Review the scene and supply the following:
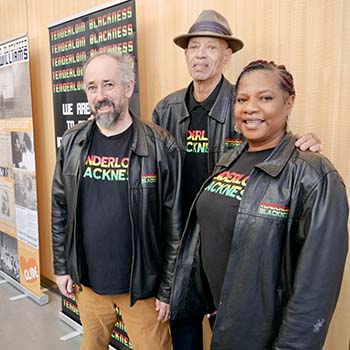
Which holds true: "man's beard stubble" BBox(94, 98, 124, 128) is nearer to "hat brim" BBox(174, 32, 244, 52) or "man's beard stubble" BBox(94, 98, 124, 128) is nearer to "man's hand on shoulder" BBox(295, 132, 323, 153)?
"hat brim" BBox(174, 32, 244, 52)

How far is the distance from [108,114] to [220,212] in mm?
687

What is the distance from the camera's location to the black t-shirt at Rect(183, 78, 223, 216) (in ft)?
6.05

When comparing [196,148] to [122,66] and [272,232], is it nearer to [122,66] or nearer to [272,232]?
[122,66]

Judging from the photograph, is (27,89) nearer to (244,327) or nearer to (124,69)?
(124,69)

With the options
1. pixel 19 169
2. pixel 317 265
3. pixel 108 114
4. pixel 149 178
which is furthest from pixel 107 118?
pixel 19 169

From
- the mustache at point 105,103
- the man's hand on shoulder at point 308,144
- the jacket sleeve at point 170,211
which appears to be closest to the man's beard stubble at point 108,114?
the mustache at point 105,103

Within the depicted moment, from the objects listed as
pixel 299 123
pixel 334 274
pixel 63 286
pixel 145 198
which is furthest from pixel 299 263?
pixel 63 286

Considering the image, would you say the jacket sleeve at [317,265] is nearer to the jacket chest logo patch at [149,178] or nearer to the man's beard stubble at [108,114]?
the jacket chest logo patch at [149,178]

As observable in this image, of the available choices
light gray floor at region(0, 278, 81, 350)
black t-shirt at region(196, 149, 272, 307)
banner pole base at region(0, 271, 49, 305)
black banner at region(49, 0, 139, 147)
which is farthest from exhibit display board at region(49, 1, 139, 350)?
black t-shirt at region(196, 149, 272, 307)

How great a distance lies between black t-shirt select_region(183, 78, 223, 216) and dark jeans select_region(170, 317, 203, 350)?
55cm

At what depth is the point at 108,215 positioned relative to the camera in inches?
65.7

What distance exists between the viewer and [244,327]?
1.22 meters

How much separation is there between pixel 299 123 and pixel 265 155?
0.66 meters

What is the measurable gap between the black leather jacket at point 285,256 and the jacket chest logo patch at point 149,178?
1.83ft
